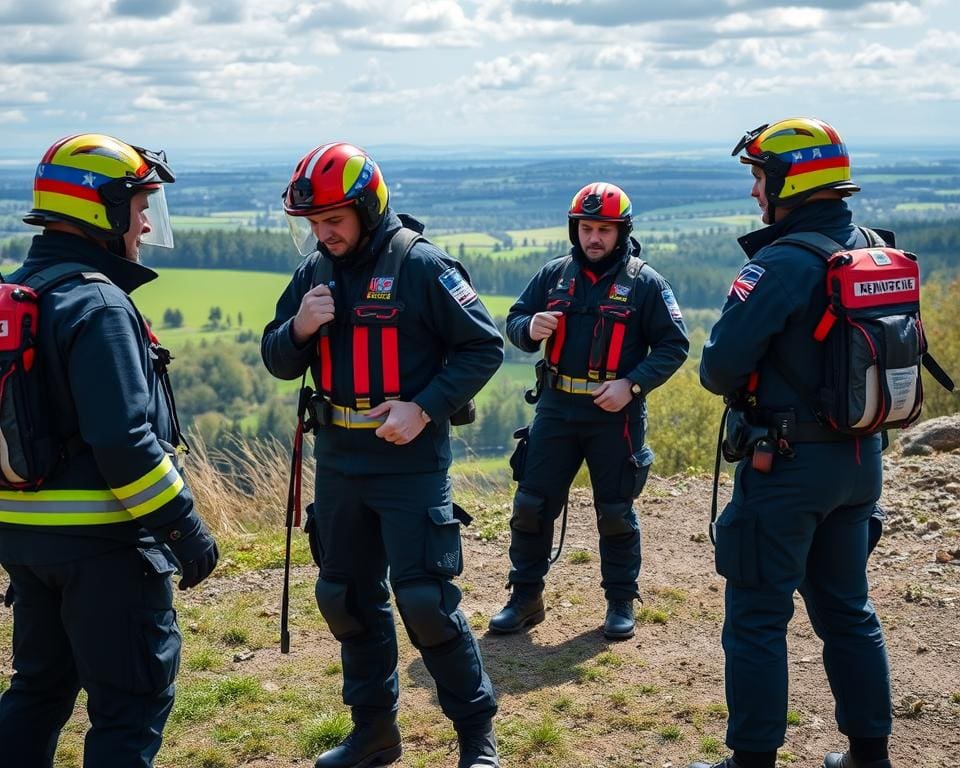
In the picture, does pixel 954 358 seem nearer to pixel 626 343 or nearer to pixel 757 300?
pixel 626 343

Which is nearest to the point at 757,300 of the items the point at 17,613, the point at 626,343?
the point at 626,343

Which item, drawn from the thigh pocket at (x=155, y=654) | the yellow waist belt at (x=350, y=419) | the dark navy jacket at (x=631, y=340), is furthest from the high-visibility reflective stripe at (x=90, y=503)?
the dark navy jacket at (x=631, y=340)

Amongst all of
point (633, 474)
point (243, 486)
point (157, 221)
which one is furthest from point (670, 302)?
point (243, 486)

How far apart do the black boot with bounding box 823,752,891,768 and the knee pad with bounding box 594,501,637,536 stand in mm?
1965

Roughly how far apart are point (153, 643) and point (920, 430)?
29.8ft

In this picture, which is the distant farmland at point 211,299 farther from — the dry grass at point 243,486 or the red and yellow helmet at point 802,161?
the red and yellow helmet at point 802,161

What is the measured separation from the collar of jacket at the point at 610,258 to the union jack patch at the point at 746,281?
220 centimetres

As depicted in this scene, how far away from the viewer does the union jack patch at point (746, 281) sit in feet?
13.0

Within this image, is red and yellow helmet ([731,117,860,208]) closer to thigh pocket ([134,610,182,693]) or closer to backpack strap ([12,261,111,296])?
backpack strap ([12,261,111,296])

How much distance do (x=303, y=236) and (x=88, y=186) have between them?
1267 millimetres

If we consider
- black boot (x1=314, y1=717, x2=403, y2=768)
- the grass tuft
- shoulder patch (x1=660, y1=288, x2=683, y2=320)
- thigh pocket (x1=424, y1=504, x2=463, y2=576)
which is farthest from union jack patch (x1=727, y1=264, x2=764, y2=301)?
the grass tuft

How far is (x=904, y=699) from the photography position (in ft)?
17.2

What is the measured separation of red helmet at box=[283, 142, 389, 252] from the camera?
4133 millimetres

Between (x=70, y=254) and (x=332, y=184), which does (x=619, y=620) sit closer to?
(x=332, y=184)
